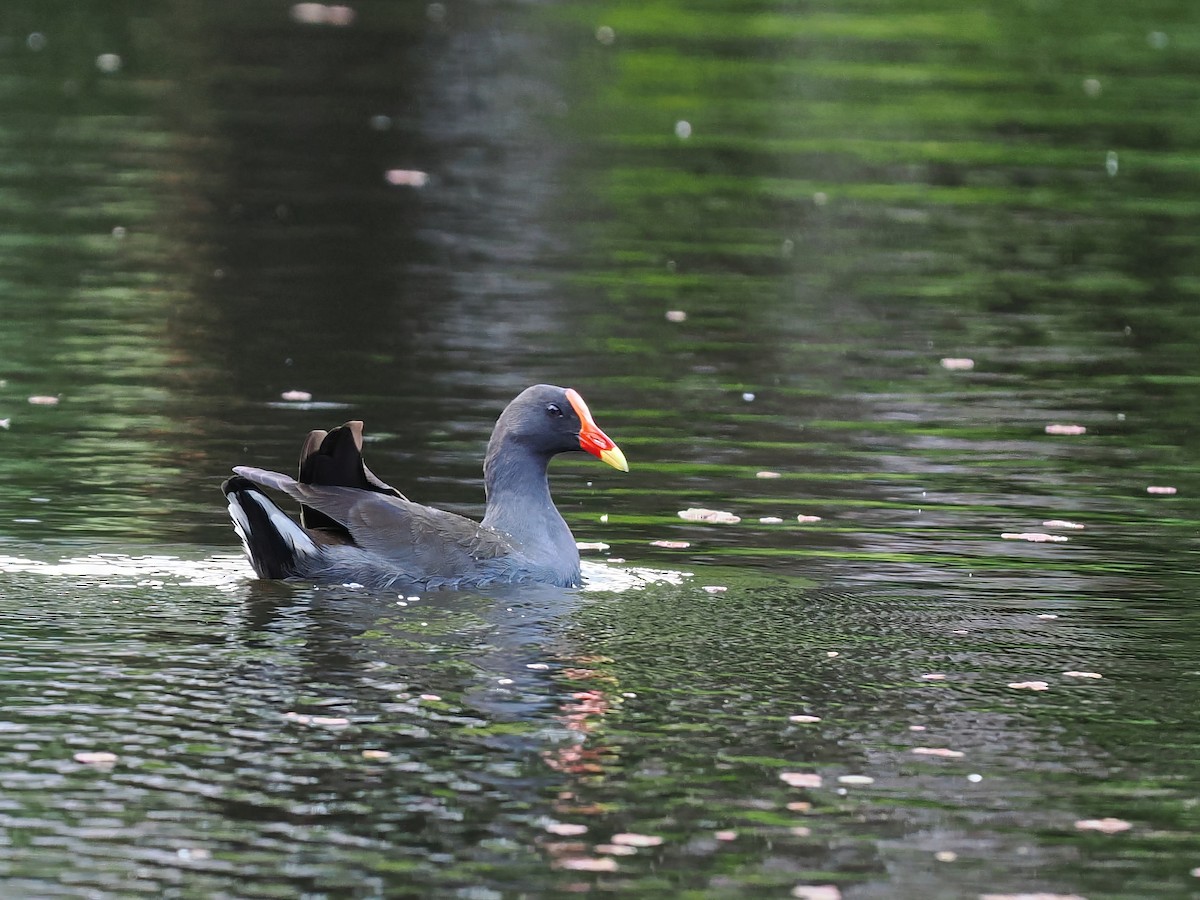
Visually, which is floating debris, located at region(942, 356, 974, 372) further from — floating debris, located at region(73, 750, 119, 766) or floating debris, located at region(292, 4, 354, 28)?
floating debris, located at region(292, 4, 354, 28)

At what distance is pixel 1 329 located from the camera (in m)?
18.0

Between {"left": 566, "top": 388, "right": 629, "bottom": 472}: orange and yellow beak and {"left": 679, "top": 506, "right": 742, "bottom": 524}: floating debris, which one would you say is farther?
{"left": 679, "top": 506, "right": 742, "bottom": 524}: floating debris

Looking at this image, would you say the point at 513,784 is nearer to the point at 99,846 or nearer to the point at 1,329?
the point at 99,846

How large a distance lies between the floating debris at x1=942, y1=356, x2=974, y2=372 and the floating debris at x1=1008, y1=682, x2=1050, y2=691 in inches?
317

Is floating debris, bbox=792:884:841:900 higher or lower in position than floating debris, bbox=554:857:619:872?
lower

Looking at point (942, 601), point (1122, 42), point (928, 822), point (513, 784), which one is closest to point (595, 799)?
point (513, 784)

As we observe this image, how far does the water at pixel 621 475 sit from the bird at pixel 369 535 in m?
0.21

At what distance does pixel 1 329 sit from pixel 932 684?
10.1 meters

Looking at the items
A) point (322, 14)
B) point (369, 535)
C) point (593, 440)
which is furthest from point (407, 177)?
point (369, 535)

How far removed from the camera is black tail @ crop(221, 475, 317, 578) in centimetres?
1126

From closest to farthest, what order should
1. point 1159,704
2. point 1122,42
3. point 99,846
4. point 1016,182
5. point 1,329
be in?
1. point 99,846
2. point 1159,704
3. point 1,329
4. point 1016,182
5. point 1122,42

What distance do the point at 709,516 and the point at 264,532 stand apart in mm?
3009

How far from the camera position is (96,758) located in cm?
862

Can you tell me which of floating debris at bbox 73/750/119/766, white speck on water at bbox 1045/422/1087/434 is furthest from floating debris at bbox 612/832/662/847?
white speck on water at bbox 1045/422/1087/434
